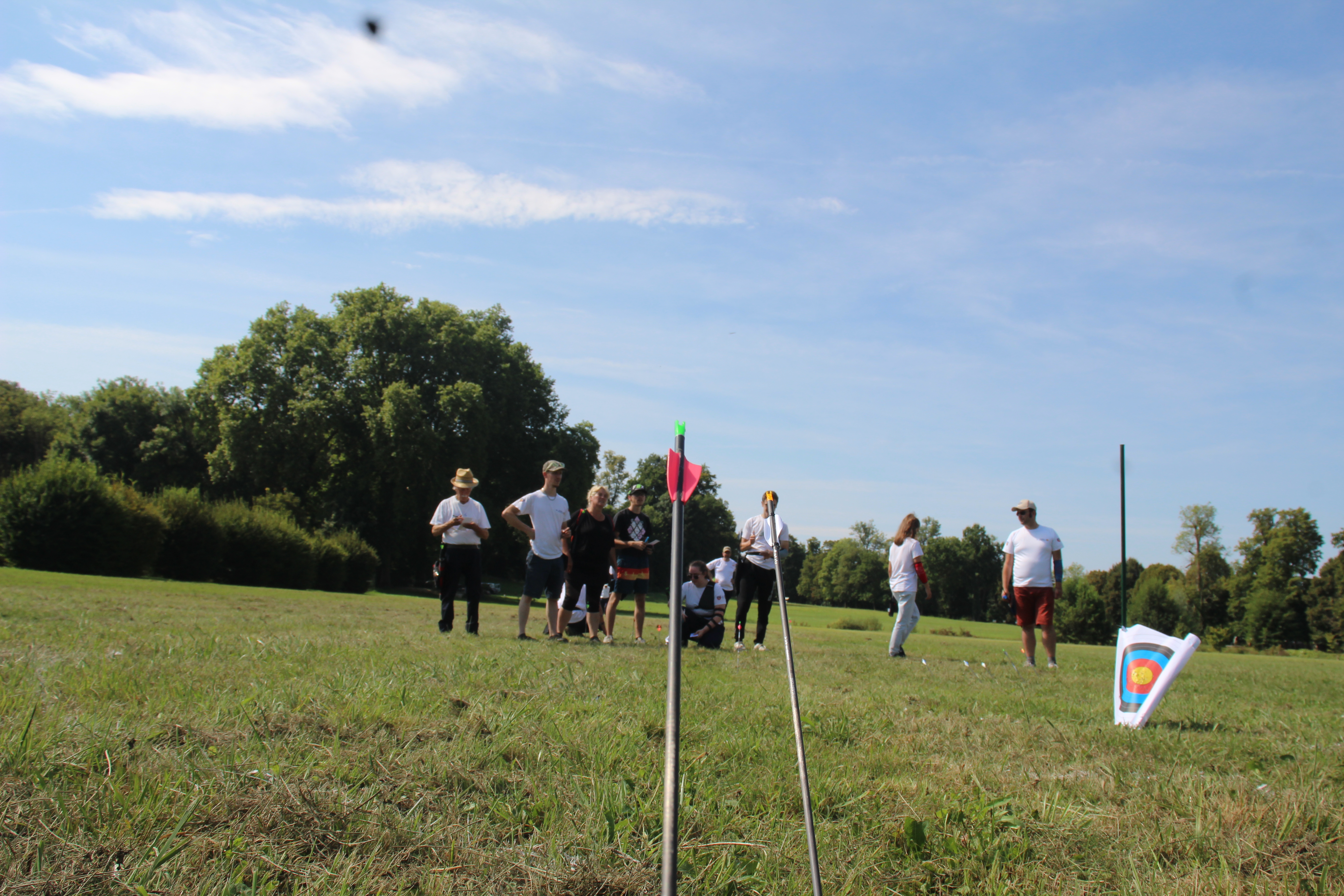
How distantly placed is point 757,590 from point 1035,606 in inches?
133

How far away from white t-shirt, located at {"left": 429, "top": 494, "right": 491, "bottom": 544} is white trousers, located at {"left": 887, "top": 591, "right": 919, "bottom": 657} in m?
5.43

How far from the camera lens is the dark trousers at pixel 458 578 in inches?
374

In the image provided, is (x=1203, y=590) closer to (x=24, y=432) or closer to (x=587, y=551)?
(x=587, y=551)

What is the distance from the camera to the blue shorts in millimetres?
9469

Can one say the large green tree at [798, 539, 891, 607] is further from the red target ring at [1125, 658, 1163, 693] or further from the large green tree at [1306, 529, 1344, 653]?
the red target ring at [1125, 658, 1163, 693]

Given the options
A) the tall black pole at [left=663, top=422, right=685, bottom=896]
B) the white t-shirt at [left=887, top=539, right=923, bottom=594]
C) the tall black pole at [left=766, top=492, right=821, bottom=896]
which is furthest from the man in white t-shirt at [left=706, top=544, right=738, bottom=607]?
the tall black pole at [left=663, top=422, right=685, bottom=896]

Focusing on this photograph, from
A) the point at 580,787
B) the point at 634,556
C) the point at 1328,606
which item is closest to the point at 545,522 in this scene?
the point at 634,556

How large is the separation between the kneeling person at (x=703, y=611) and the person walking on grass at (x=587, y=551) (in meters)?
1.48

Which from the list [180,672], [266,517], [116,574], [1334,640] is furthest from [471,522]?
[1334,640]

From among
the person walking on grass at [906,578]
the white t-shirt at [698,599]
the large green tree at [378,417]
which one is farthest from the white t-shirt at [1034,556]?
the large green tree at [378,417]

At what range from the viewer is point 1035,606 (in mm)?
9820

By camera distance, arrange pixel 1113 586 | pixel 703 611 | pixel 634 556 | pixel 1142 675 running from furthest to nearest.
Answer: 1. pixel 1113 586
2. pixel 703 611
3. pixel 634 556
4. pixel 1142 675

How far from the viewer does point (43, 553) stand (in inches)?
1254

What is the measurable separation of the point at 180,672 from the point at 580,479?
4368 cm
